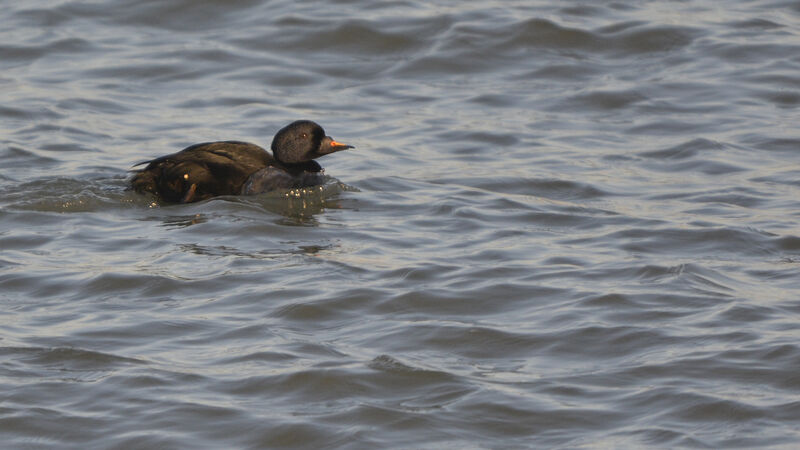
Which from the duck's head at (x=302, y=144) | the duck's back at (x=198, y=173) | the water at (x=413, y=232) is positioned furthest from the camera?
the duck's head at (x=302, y=144)

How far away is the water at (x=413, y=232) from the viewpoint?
588 centimetres

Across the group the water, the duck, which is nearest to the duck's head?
the duck

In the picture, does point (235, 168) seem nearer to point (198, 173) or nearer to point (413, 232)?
point (198, 173)

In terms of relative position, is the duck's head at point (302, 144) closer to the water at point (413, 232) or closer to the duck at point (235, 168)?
the duck at point (235, 168)

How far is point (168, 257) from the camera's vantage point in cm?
813

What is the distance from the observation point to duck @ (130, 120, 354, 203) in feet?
31.2

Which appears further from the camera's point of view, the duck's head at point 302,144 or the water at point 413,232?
the duck's head at point 302,144

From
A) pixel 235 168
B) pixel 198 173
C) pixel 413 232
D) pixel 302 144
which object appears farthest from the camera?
pixel 302 144

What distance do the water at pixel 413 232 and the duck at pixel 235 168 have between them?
136mm

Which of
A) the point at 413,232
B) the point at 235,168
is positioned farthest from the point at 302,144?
the point at 413,232

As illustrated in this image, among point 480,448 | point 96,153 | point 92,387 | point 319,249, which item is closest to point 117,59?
point 96,153

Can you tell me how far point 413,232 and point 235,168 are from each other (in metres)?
1.51

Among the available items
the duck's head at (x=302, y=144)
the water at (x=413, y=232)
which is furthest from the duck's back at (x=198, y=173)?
the duck's head at (x=302, y=144)

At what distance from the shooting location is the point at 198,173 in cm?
950
